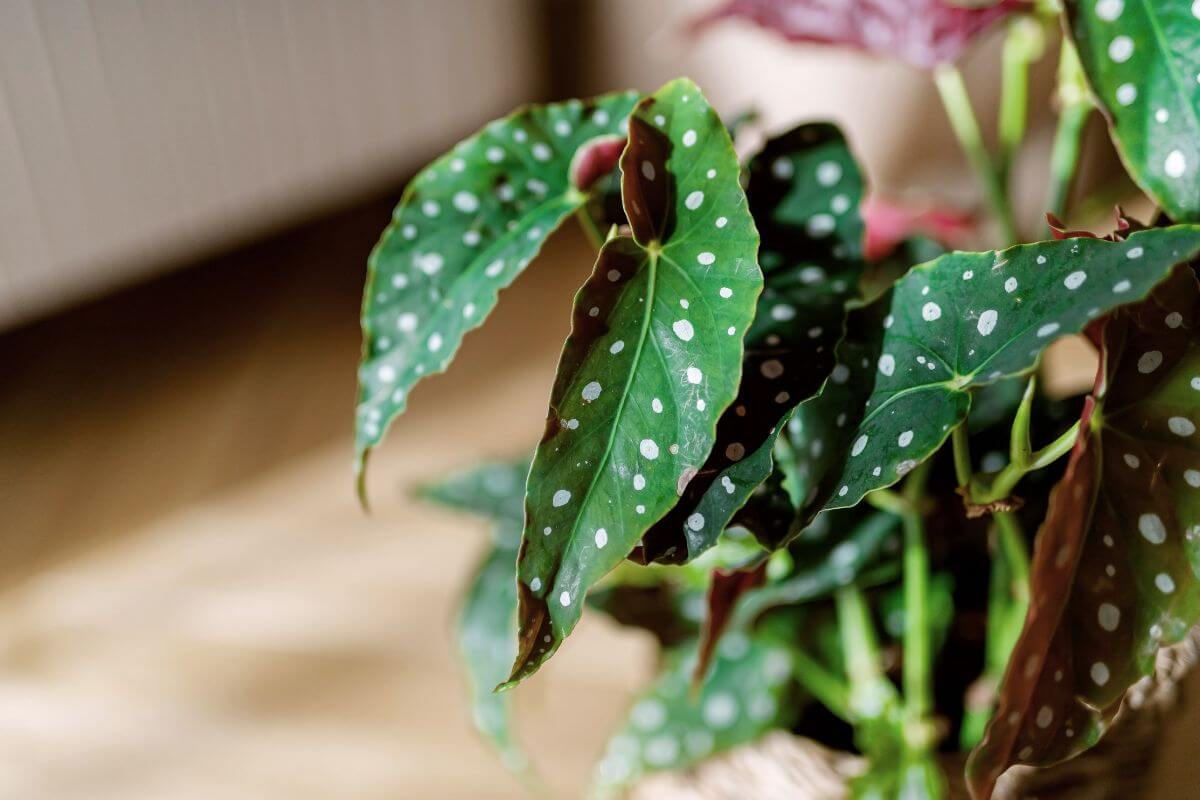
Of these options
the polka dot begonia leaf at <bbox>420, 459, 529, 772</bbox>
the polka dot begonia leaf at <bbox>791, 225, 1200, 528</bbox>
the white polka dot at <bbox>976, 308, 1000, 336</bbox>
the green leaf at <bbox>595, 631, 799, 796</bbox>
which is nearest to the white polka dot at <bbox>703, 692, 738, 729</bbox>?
the green leaf at <bbox>595, 631, 799, 796</bbox>

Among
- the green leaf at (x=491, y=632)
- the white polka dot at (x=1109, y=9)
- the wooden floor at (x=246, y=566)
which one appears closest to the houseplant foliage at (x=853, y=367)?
the white polka dot at (x=1109, y=9)

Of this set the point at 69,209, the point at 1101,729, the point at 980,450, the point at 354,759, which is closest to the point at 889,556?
the point at 980,450

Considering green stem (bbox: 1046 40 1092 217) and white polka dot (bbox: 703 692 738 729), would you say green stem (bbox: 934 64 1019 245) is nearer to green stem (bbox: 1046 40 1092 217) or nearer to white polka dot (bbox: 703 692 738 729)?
green stem (bbox: 1046 40 1092 217)

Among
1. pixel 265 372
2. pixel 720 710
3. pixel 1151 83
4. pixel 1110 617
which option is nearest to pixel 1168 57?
pixel 1151 83

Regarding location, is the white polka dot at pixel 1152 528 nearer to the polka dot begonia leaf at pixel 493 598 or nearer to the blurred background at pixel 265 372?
the polka dot begonia leaf at pixel 493 598

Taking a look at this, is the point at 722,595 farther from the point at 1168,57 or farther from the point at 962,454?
the point at 1168,57
